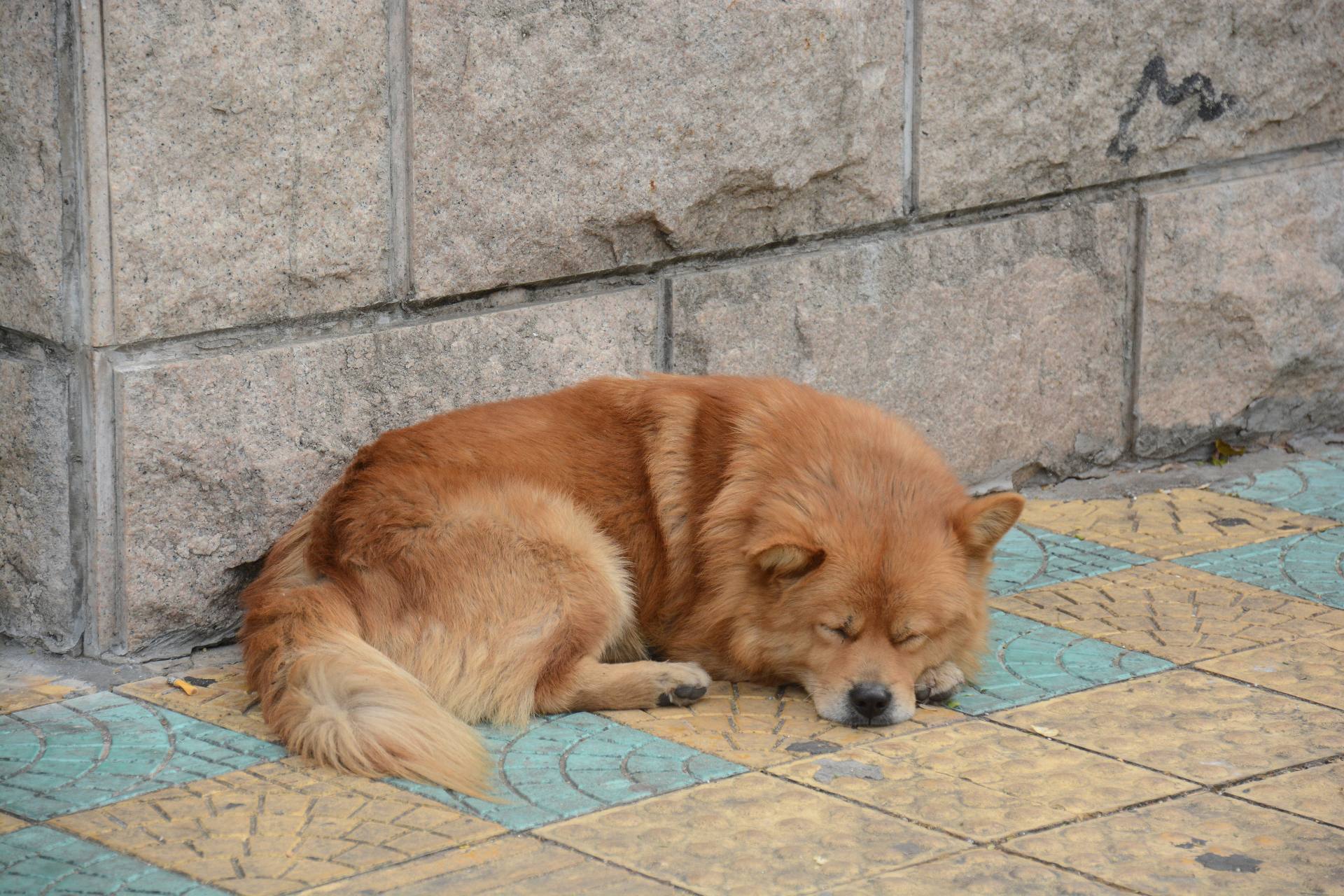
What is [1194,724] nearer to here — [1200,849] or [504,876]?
[1200,849]

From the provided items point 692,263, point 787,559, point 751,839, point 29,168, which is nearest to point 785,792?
point 751,839

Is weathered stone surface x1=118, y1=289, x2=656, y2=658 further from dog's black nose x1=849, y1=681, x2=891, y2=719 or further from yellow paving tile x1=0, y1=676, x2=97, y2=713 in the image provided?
dog's black nose x1=849, y1=681, x2=891, y2=719

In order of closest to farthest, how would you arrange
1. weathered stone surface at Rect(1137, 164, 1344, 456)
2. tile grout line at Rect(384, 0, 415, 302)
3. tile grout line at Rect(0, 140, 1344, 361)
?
tile grout line at Rect(0, 140, 1344, 361) < tile grout line at Rect(384, 0, 415, 302) < weathered stone surface at Rect(1137, 164, 1344, 456)

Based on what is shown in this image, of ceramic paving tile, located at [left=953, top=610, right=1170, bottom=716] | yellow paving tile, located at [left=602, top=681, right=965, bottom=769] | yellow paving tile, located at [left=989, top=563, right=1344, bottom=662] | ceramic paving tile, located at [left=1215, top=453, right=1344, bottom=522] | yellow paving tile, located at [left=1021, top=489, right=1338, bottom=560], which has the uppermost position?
ceramic paving tile, located at [left=1215, top=453, right=1344, bottom=522]

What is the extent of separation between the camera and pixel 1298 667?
189 inches

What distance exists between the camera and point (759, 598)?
460cm

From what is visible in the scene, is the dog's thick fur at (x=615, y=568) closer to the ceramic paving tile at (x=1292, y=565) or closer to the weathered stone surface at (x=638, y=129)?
the weathered stone surface at (x=638, y=129)

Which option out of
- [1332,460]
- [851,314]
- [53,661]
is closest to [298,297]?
[53,661]

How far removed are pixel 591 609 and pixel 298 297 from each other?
4.00 ft

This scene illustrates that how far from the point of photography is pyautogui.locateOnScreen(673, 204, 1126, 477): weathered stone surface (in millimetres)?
5688

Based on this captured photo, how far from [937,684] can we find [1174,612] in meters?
1.08

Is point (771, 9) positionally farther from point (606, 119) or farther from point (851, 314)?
point (851, 314)

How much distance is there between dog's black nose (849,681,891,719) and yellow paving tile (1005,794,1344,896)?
0.69 meters

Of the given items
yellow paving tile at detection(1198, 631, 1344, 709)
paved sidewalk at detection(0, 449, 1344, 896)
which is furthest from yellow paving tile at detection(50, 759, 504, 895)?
yellow paving tile at detection(1198, 631, 1344, 709)
